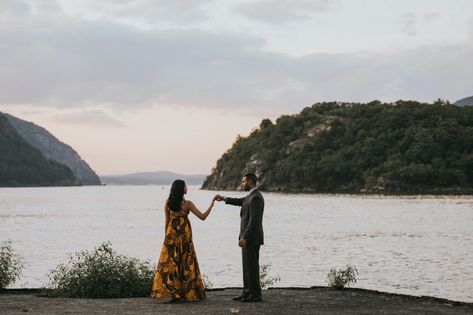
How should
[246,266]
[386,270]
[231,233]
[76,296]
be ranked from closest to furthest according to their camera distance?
[246,266], [76,296], [386,270], [231,233]

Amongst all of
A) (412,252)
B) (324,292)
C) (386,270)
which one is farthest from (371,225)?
(324,292)

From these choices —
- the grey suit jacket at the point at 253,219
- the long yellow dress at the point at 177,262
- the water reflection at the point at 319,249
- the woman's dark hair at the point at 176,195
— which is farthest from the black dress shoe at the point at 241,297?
the water reflection at the point at 319,249

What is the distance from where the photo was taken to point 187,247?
652 inches

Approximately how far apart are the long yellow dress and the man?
46.5 inches

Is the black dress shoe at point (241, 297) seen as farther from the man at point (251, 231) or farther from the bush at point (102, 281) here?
the bush at point (102, 281)

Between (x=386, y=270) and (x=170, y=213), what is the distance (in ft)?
74.4

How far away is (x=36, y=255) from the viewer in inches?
1784

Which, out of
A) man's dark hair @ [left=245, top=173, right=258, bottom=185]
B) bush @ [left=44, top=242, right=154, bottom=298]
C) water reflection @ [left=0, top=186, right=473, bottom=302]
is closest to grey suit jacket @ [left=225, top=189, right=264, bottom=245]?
man's dark hair @ [left=245, top=173, right=258, bottom=185]

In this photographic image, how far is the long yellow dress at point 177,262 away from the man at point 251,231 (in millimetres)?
1182

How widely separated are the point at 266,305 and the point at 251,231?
5.82ft

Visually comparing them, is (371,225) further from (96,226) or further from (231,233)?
(96,226)

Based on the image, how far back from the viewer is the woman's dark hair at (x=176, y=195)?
16047mm

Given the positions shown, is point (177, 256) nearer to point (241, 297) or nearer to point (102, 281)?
point (241, 297)

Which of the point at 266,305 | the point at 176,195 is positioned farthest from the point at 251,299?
the point at 176,195
